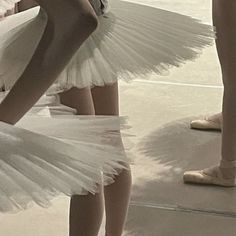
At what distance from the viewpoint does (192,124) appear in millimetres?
1660

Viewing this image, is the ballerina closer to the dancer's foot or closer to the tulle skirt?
the tulle skirt

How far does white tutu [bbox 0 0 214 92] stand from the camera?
3.08ft

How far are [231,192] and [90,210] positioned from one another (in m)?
0.55

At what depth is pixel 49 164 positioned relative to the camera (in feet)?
2.34

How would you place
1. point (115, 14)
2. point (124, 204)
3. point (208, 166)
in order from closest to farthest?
point (115, 14) < point (124, 204) < point (208, 166)

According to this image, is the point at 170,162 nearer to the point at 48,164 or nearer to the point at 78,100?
the point at 78,100

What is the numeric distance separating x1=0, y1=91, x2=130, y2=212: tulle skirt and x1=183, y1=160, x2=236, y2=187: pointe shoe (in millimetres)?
708

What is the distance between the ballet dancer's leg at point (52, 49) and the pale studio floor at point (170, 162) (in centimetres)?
48

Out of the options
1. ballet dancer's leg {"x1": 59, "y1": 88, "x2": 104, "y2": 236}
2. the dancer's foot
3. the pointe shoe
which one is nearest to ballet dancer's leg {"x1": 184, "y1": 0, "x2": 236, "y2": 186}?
the pointe shoe

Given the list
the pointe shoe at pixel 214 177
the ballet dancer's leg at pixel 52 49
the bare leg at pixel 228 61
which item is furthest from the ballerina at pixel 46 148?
the pointe shoe at pixel 214 177

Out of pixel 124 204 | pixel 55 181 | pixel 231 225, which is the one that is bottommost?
pixel 231 225

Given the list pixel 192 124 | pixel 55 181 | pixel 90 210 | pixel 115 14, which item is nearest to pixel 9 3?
pixel 115 14

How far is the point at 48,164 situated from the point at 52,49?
0.12 meters

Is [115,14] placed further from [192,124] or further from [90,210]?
[192,124]
